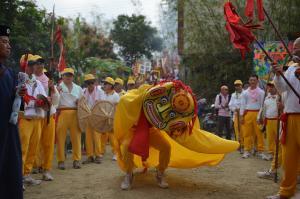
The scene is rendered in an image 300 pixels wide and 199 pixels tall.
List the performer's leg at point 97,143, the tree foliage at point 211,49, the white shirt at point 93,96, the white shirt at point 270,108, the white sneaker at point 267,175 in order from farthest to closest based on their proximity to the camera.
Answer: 1. the tree foliage at point 211,49
2. the white shirt at point 93,96
3. the performer's leg at point 97,143
4. the white shirt at point 270,108
5. the white sneaker at point 267,175

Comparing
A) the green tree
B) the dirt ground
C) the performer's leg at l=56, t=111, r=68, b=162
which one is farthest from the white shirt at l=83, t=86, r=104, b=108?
the green tree

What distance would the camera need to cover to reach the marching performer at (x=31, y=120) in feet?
22.5

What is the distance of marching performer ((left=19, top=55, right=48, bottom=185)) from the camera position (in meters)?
6.85

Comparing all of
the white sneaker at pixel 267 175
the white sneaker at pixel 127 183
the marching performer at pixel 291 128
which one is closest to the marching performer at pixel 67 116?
the white sneaker at pixel 127 183

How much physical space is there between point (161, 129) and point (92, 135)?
13.0 ft

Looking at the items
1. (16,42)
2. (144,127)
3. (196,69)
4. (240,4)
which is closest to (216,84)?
(196,69)

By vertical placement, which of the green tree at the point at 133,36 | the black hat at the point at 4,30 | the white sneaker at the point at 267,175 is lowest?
the white sneaker at the point at 267,175

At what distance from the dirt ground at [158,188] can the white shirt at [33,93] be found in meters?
1.21

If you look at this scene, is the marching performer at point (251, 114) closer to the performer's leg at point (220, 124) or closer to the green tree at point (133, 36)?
the performer's leg at point (220, 124)

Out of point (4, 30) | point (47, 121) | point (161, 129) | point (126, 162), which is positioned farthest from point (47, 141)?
point (4, 30)

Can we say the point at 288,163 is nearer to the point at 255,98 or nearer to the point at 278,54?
the point at 255,98

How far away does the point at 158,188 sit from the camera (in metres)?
6.80

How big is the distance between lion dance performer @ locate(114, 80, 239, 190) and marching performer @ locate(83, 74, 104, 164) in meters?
2.91

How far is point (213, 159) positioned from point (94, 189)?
1.98m
